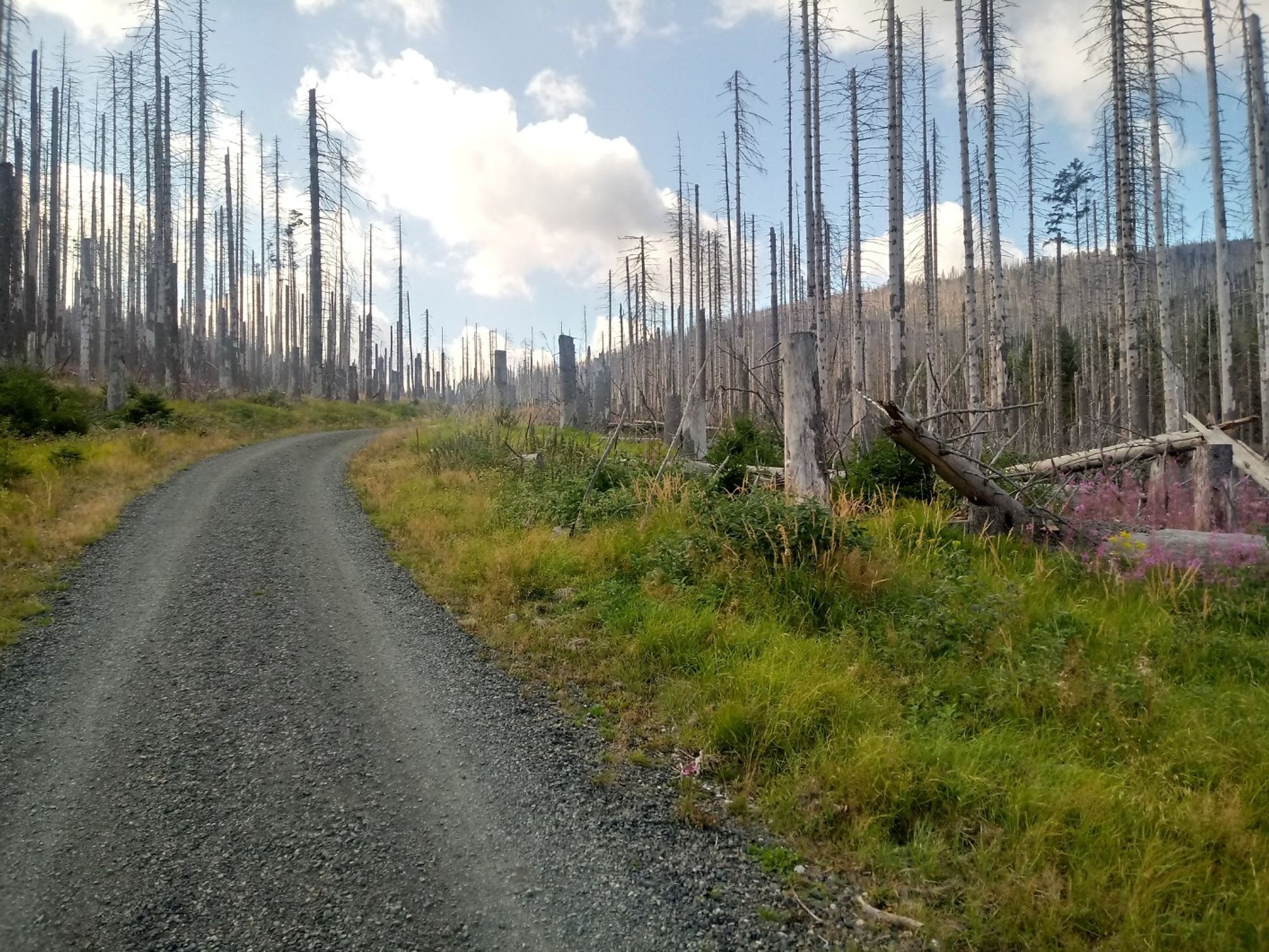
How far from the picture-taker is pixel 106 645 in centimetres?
530

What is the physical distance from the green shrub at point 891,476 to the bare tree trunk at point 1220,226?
12.6 m

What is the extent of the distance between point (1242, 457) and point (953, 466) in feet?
14.2

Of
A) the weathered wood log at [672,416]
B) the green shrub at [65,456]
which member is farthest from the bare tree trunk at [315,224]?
the weathered wood log at [672,416]

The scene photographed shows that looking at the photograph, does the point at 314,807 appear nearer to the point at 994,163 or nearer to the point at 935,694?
the point at 935,694

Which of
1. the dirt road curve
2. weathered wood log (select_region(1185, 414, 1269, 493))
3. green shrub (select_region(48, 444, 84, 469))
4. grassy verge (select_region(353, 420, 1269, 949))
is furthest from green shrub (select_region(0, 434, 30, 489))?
weathered wood log (select_region(1185, 414, 1269, 493))

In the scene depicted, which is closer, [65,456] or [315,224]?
[65,456]

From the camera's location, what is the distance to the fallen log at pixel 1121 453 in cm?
815

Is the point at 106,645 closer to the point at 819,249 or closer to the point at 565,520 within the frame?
the point at 565,520

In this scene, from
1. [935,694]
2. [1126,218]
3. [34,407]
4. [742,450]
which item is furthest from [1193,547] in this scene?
[34,407]

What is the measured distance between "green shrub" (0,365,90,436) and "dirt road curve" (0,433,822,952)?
10726 millimetres

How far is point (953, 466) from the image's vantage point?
691 centimetres

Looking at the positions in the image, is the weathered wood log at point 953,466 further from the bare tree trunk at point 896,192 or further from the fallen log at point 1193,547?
the bare tree trunk at point 896,192

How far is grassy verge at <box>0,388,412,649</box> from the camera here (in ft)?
22.3

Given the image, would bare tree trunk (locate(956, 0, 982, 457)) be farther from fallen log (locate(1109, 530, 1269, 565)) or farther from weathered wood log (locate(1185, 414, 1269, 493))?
fallen log (locate(1109, 530, 1269, 565))
